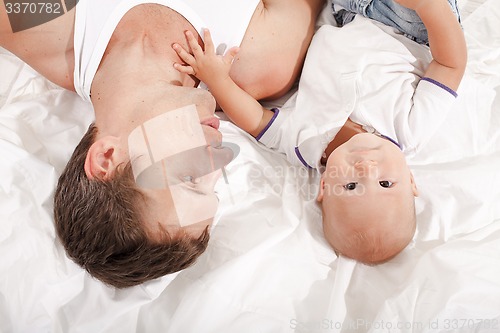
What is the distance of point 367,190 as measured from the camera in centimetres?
95

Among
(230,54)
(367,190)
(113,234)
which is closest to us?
(113,234)

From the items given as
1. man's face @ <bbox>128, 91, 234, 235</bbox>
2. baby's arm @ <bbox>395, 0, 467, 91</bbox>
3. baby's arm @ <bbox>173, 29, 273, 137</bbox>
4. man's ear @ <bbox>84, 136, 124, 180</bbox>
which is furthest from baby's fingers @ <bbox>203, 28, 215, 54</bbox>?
baby's arm @ <bbox>395, 0, 467, 91</bbox>

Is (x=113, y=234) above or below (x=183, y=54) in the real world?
below

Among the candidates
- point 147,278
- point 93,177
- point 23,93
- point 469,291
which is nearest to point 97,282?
point 147,278

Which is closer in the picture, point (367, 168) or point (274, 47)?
point (367, 168)

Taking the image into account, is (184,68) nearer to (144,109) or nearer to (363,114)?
(144,109)

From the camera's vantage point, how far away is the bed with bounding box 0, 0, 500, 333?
91 centimetres

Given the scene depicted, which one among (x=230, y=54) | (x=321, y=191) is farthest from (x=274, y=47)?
(x=321, y=191)

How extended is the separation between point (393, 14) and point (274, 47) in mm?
274

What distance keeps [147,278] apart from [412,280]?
0.47 m

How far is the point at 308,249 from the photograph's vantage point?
100 cm

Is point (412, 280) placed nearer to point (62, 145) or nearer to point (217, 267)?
point (217, 267)

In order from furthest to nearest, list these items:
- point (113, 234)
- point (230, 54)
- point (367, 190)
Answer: point (230, 54) < point (367, 190) < point (113, 234)

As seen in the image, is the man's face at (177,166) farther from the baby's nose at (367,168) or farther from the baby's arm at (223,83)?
the baby's nose at (367,168)
